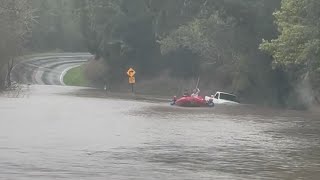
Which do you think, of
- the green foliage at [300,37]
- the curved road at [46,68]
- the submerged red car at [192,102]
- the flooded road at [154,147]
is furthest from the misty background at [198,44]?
the flooded road at [154,147]

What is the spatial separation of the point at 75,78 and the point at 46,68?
10840mm

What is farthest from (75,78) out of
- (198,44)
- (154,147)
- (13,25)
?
(154,147)

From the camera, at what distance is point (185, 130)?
2792cm

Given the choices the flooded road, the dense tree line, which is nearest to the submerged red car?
the flooded road

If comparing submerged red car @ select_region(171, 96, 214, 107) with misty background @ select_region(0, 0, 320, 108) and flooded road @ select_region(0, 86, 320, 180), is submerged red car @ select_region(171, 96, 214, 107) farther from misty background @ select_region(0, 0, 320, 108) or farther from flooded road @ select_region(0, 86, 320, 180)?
flooded road @ select_region(0, 86, 320, 180)

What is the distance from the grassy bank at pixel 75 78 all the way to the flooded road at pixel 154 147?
61.4m

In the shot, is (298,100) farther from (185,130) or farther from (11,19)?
(185,130)

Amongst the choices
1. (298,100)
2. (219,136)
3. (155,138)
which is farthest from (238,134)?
(298,100)

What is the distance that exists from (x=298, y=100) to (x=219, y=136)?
2974 cm

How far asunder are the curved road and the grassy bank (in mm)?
844

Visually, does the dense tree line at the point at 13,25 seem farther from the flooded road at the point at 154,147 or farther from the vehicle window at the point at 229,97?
the flooded road at the point at 154,147

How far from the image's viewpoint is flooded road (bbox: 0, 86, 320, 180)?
16156 millimetres

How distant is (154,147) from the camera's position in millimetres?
21438

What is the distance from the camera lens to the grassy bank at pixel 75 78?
96.9 metres
